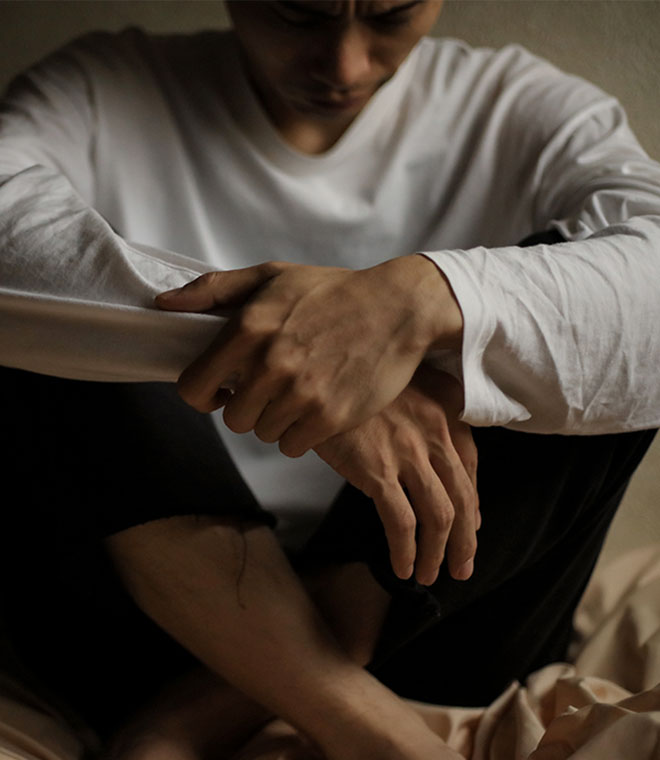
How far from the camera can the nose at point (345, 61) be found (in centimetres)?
87

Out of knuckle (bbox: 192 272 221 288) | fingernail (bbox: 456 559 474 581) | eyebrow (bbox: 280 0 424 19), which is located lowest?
fingernail (bbox: 456 559 474 581)

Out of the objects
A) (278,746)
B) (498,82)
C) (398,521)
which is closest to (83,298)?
(398,521)

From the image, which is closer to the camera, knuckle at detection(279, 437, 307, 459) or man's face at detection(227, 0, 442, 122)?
knuckle at detection(279, 437, 307, 459)

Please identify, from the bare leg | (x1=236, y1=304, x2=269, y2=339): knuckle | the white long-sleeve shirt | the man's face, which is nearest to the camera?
(x1=236, y1=304, x2=269, y2=339): knuckle

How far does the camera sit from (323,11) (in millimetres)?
841

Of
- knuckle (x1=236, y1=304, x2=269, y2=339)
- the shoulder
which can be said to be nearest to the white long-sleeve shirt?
the shoulder

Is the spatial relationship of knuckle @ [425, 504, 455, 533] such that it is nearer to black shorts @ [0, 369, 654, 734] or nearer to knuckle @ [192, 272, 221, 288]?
black shorts @ [0, 369, 654, 734]

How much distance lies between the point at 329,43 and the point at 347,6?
0.05 m

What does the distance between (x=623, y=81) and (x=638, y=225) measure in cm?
63

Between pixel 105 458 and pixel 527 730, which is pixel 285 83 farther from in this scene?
pixel 527 730

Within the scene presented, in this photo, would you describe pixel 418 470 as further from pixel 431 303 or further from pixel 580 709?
pixel 580 709

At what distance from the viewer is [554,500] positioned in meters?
0.79

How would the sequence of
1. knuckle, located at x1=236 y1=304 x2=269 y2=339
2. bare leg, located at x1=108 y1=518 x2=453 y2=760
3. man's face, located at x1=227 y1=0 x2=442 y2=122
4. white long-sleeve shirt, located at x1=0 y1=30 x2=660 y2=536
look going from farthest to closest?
white long-sleeve shirt, located at x1=0 y1=30 x2=660 y2=536, man's face, located at x1=227 y1=0 x2=442 y2=122, bare leg, located at x1=108 y1=518 x2=453 y2=760, knuckle, located at x1=236 y1=304 x2=269 y2=339

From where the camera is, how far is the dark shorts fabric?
2.53 feet
